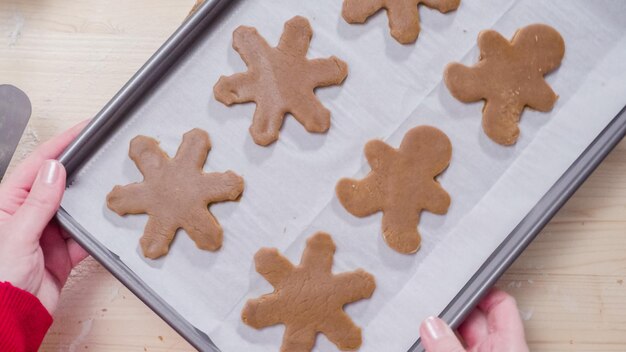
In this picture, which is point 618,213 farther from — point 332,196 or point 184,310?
point 184,310

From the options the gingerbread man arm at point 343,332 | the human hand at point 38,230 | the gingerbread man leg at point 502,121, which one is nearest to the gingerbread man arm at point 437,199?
the gingerbread man leg at point 502,121

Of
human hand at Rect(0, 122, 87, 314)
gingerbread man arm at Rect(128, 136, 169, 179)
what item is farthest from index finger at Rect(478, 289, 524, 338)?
human hand at Rect(0, 122, 87, 314)

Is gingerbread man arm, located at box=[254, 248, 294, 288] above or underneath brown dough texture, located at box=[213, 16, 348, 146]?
underneath

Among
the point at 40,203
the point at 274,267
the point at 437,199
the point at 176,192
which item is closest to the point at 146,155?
the point at 176,192

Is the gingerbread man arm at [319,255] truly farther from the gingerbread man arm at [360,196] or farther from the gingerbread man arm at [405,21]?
the gingerbread man arm at [405,21]

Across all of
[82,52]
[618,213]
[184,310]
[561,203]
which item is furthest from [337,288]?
[82,52]

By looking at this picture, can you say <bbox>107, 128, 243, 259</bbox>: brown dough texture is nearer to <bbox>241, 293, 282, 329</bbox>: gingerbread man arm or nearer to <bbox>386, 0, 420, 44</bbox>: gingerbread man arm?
<bbox>241, 293, 282, 329</bbox>: gingerbread man arm

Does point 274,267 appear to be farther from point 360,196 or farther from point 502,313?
point 502,313
